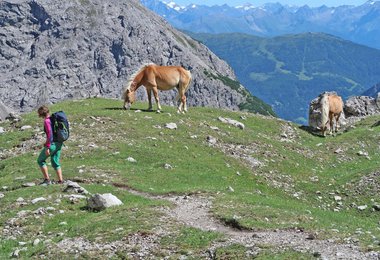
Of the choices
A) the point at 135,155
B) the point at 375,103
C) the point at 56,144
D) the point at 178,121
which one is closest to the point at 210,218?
the point at 56,144

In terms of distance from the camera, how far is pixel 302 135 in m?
41.2

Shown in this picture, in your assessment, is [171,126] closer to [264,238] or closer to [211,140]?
[211,140]

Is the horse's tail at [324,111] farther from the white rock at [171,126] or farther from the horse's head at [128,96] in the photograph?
the horse's head at [128,96]

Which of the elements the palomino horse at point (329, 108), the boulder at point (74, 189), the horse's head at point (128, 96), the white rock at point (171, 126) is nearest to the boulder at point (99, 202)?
the boulder at point (74, 189)

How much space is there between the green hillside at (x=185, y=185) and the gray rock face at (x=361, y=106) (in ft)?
44.0

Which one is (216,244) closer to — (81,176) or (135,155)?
(81,176)

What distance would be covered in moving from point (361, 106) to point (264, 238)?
165 feet

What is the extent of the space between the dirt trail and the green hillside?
103 mm

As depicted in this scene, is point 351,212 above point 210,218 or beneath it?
beneath

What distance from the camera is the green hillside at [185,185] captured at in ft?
45.9

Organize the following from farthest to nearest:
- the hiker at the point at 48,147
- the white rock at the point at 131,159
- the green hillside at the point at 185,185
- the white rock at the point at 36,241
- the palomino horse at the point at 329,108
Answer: the palomino horse at the point at 329,108
the white rock at the point at 131,159
the hiker at the point at 48,147
the white rock at the point at 36,241
the green hillside at the point at 185,185

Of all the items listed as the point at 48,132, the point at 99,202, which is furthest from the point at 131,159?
the point at 99,202

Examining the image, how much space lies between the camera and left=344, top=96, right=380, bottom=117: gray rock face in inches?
2320

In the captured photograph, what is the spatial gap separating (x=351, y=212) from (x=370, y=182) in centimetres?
404
